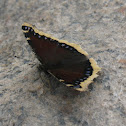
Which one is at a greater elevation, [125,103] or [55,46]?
[55,46]

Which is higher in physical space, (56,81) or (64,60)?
(64,60)

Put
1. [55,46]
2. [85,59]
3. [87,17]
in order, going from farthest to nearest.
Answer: [87,17] → [55,46] → [85,59]

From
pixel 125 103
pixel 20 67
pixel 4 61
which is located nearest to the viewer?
pixel 125 103

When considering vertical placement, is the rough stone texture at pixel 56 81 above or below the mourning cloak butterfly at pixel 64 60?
below

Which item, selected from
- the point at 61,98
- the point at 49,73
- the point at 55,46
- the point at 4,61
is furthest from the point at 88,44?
the point at 4,61

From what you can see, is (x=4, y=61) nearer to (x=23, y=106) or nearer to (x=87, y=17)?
(x=23, y=106)
